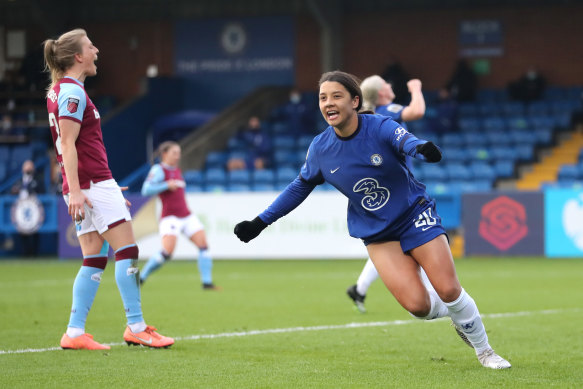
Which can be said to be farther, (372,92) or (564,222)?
(564,222)

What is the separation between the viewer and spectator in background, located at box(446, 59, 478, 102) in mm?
28109

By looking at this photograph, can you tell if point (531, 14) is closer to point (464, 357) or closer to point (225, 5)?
point (225, 5)

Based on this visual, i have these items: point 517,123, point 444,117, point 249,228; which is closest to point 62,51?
point 249,228

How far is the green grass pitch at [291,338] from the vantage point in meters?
6.42

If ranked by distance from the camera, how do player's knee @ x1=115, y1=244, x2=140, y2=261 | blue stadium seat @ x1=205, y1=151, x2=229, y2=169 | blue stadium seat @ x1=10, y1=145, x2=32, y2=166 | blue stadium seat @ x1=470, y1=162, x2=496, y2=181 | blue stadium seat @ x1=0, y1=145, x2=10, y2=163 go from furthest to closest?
blue stadium seat @ x1=0, y1=145, x2=10, y2=163 → blue stadium seat @ x1=10, y1=145, x2=32, y2=166 → blue stadium seat @ x1=205, y1=151, x2=229, y2=169 → blue stadium seat @ x1=470, y1=162, x2=496, y2=181 → player's knee @ x1=115, y1=244, x2=140, y2=261

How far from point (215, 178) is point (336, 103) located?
64.2 ft

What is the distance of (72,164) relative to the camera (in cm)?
741

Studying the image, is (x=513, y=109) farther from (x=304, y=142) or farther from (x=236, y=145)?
(x=236, y=145)

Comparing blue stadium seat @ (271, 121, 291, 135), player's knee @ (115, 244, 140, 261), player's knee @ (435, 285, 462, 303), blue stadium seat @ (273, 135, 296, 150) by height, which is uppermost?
blue stadium seat @ (271, 121, 291, 135)

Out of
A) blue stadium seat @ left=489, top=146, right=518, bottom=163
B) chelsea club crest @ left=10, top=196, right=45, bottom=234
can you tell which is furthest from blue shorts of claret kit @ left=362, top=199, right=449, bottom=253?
blue stadium seat @ left=489, top=146, right=518, bottom=163

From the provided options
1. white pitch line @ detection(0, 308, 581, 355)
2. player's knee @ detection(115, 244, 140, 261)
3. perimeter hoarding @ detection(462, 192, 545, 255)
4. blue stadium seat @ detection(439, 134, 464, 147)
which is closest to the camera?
player's knee @ detection(115, 244, 140, 261)

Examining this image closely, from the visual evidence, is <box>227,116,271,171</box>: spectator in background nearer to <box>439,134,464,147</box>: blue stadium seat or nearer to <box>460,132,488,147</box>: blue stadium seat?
<box>439,134,464,147</box>: blue stadium seat

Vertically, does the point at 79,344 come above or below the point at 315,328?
above

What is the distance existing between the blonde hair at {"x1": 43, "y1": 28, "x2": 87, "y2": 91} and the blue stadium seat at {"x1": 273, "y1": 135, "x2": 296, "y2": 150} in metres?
19.9
